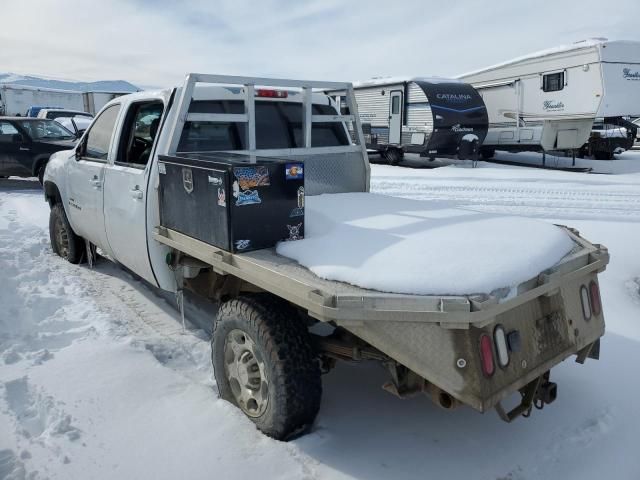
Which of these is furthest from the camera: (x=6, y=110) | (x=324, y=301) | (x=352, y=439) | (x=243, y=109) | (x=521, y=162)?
(x=6, y=110)

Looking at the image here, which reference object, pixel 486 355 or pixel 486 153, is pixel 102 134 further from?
pixel 486 153

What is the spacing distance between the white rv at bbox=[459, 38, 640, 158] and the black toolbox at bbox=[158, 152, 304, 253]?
14.2m

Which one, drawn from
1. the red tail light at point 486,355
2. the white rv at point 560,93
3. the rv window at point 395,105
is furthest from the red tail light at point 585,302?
the rv window at point 395,105

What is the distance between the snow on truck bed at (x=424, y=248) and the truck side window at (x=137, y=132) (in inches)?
64.6

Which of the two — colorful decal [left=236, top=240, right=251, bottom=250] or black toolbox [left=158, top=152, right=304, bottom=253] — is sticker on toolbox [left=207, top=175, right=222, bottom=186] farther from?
colorful decal [left=236, top=240, right=251, bottom=250]

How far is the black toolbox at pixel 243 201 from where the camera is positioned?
2.98 m

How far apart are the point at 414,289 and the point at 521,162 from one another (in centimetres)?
1667

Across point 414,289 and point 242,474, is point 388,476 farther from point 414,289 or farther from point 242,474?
point 414,289

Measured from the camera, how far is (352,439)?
9.87 ft

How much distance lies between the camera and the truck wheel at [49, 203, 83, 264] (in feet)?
20.0

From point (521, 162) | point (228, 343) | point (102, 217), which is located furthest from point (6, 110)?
point (228, 343)

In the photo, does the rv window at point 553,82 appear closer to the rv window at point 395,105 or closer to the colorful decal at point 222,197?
the rv window at point 395,105

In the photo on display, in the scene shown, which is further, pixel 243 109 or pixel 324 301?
pixel 243 109

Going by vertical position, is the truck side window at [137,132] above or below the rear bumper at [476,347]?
above
